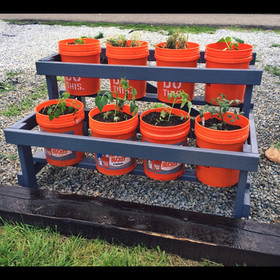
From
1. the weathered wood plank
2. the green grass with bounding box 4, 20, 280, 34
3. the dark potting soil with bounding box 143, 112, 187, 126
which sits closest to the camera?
the weathered wood plank

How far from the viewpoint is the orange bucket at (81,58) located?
8.34 feet

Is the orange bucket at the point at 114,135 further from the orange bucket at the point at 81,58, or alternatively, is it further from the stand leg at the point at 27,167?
the stand leg at the point at 27,167

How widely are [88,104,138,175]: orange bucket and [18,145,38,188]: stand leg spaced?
518 mm

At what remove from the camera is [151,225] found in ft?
6.70

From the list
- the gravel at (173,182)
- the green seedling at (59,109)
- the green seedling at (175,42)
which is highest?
the green seedling at (175,42)

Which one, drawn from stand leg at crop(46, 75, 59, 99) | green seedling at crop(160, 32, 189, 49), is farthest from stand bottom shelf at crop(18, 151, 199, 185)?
green seedling at crop(160, 32, 189, 49)

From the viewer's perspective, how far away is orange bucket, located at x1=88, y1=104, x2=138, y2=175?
223 cm

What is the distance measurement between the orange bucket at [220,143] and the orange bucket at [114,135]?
0.49 metres

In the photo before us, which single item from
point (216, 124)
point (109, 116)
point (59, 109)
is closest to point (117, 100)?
point (109, 116)

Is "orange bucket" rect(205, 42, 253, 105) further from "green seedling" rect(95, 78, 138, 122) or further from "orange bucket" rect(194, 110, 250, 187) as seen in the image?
"green seedling" rect(95, 78, 138, 122)

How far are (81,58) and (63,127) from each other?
2.07 ft

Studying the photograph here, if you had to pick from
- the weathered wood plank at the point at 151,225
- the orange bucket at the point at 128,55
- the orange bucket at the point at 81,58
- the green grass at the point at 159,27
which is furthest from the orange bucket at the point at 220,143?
the green grass at the point at 159,27

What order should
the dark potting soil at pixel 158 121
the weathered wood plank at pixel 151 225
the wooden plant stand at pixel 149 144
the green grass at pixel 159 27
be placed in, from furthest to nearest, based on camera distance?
the green grass at pixel 159 27 < the dark potting soil at pixel 158 121 < the wooden plant stand at pixel 149 144 < the weathered wood plank at pixel 151 225

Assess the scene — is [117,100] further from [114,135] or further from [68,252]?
[68,252]
